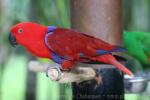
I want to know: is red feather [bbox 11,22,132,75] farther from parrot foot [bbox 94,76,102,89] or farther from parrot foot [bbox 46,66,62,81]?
parrot foot [bbox 94,76,102,89]

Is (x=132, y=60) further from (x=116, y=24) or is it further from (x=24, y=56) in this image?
(x=116, y=24)

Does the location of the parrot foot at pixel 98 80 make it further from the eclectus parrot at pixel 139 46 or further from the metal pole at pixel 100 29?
the eclectus parrot at pixel 139 46

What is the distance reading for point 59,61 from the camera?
3.49ft

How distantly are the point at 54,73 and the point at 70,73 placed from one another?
0.06 meters

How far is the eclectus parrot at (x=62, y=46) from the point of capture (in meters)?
1.04

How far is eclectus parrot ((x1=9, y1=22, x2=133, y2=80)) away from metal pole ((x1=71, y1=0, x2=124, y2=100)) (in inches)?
6.9

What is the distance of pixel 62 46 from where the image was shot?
1054 millimetres

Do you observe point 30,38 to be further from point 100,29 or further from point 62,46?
point 100,29

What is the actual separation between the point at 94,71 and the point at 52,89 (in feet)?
A: 2.15

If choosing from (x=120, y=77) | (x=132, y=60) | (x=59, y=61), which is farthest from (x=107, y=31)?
(x=132, y=60)

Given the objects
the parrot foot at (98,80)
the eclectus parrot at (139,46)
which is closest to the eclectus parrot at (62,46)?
the parrot foot at (98,80)

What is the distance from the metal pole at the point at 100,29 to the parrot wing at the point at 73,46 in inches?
7.0

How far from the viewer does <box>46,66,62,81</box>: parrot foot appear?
41.4 inches

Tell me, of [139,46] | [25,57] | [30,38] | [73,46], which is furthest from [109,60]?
[25,57]
